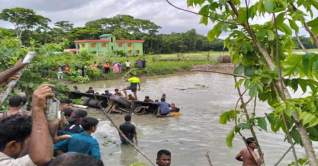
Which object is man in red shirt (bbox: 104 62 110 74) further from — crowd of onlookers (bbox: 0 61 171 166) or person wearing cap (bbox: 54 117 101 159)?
crowd of onlookers (bbox: 0 61 171 166)

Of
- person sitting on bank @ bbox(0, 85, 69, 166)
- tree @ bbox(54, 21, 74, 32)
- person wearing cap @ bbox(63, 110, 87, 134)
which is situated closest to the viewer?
person sitting on bank @ bbox(0, 85, 69, 166)

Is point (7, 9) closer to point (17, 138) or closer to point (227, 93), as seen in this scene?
point (227, 93)

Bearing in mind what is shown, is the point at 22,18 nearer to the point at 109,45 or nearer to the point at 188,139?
the point at 109,45

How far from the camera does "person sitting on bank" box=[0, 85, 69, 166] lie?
183 centimetres

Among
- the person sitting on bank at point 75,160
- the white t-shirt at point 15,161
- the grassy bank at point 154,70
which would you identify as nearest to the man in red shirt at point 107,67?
the grassy bank at point 154,70

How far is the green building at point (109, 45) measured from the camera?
47.2 m

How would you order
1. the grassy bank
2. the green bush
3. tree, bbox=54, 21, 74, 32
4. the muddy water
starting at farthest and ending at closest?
tree, bbox=54, 21, 74, 32, the grassy bank, the green bush, the muddy water

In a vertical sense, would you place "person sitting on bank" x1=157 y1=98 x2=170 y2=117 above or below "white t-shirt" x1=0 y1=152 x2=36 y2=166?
below

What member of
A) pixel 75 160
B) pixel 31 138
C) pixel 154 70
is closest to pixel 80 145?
pixel 31 138

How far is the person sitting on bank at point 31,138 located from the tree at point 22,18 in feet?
166

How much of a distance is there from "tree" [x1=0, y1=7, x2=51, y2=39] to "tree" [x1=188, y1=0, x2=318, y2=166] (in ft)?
167

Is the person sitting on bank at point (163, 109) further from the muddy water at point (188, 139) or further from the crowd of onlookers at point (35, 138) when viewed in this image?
the crowd of onlookers at point (35, 138)

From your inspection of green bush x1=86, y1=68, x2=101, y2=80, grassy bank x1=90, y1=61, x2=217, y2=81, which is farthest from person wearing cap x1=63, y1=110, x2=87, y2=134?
grassy bank x1=90, y1=61, x2=217, y2=81

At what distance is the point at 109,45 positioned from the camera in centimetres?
4944
